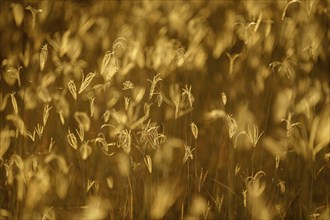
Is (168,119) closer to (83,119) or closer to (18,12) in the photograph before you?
(83,119)

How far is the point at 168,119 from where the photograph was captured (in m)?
1.31

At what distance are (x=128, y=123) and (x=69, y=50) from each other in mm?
305

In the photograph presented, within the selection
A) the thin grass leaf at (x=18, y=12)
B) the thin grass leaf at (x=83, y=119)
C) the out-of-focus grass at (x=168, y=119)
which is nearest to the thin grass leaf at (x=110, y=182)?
the out-of-focus grass at (x=168, y=119)

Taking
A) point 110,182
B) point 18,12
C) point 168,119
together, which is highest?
point 18,12

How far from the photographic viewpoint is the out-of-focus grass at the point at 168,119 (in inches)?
46.4

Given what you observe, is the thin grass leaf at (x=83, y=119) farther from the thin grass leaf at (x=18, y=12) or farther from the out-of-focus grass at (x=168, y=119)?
the thin grass leaf at (x=18, y=12)

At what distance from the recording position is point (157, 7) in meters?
1.56

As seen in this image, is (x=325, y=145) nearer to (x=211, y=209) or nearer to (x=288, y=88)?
(x=288, y=88)

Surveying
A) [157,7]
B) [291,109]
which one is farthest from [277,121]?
[157,7]

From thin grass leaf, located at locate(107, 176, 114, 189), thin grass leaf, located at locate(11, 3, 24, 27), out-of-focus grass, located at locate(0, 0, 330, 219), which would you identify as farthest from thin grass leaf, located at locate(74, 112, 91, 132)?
thin grass leaf, located at locate(11, 3, 24, 27)

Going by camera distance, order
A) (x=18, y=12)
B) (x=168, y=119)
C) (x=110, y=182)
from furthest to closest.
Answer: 1. (x=18, y=12)
2. (x=168, y=119)
3. (x=110, y=182)

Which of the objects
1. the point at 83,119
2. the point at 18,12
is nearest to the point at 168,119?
the point at 83,119

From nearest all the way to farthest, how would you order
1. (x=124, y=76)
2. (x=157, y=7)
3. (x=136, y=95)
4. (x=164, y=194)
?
(x=164, y=194)
(x=136, y=95)
(x=124, y=76)
(x=157, y=7)

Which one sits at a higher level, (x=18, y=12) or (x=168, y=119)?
(x=18, y=12)
